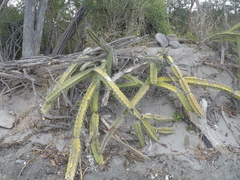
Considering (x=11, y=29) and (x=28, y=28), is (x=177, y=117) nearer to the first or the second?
(x=28, y=28)

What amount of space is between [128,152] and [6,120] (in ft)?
7.86

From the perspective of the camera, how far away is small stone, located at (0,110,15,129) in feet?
16.0

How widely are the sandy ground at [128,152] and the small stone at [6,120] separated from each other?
0.30 feet

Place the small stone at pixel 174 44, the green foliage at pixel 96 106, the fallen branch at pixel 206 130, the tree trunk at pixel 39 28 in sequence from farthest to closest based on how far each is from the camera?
the small stone at pixel 174 44, the tree trunk at pixel 39 28, the fallen branch at pixel 206 130, the green foliage at pixel 96 106

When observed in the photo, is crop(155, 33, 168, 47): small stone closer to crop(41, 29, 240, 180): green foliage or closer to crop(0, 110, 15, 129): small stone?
crop(41, 29, 240, 180): green foliage

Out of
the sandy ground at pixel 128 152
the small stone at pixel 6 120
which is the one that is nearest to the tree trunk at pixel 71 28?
the sandy ground at pixel 128 152

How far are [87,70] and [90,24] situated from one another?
10.8ft

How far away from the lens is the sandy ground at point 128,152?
399 centimetres

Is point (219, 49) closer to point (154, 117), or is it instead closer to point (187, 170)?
point (154, 117)

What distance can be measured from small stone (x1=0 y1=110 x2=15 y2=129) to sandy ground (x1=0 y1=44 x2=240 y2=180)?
3.6 inches

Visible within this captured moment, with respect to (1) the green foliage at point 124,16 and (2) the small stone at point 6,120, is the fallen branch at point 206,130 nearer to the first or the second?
(1) the green foliage at point 124,16

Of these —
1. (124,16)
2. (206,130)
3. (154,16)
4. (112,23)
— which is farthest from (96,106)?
(154,16)

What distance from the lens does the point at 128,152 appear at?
432cm

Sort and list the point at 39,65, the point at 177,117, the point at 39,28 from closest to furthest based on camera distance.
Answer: the point at 177,117 → the point at 39,65 → the point at 39,28
